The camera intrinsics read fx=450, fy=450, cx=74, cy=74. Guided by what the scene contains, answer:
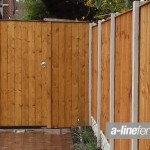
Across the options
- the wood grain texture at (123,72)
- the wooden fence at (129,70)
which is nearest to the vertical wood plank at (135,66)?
the wooden fence at (129,70)

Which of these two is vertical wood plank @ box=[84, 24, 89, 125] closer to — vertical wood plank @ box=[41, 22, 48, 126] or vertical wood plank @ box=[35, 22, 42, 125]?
vertical wood plank @ box=[41, 22, 48, 126]

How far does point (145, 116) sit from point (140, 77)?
0.35 m

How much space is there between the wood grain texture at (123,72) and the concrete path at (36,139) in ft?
7.78

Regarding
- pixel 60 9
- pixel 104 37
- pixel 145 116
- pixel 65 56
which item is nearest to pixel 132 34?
pixel 145 116

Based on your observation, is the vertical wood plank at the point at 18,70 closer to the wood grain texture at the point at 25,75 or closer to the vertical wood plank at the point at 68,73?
the wood grain texture at the point at 25,75

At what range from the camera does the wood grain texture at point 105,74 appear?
5637 millimetres

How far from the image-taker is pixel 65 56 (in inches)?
328

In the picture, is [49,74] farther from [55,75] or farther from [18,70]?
[18,70]

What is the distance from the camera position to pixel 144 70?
3.47 meters

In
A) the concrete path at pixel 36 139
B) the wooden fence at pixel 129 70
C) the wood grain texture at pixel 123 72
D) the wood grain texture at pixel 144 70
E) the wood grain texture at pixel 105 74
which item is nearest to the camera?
the wood grain texture at pixel 144 70

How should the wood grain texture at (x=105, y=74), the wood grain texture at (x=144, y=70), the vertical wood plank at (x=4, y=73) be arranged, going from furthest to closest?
the vertical wood plank at (x=4, y=73), the wood grain texture at (x=105, y=74), the wood grain texture at (x=144, y=70)

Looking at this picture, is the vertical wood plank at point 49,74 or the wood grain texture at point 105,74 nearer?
the wood grain texture at point 105,74

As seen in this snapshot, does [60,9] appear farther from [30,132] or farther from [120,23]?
[120,23]

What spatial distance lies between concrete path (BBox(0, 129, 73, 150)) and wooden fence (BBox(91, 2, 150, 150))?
1.51 m
